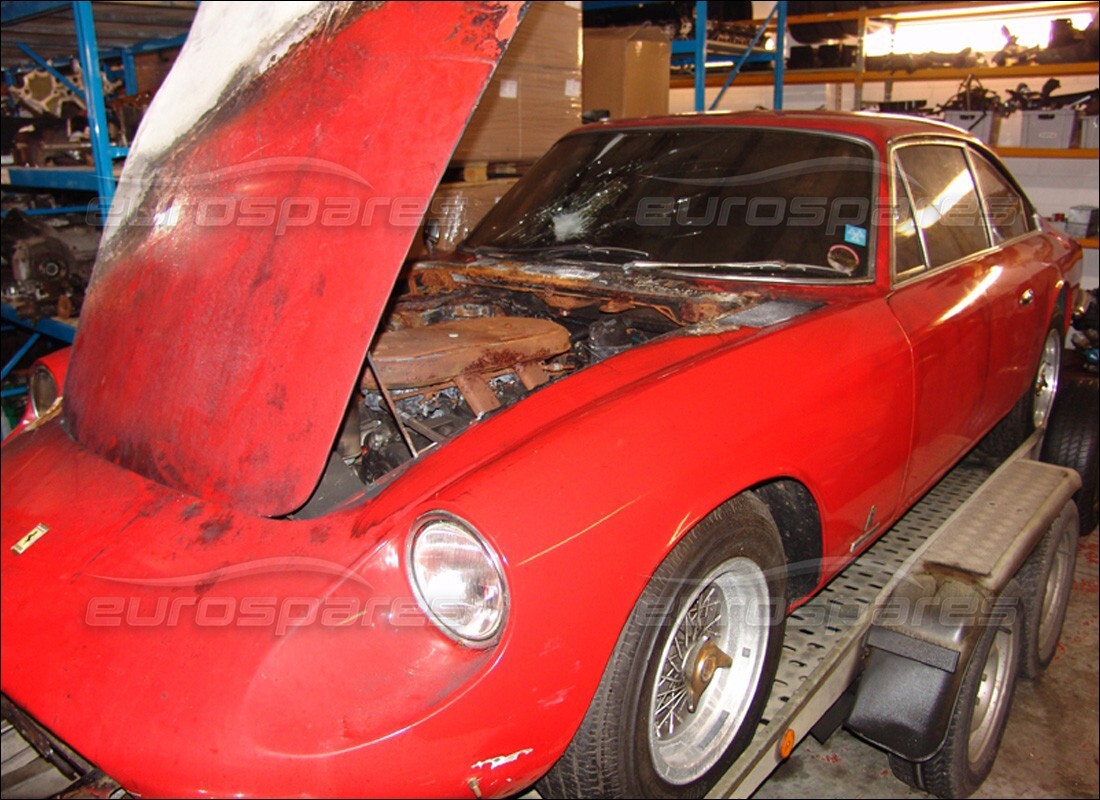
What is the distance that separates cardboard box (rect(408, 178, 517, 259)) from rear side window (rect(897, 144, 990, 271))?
1.80 metres

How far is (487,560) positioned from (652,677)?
1.56 ft

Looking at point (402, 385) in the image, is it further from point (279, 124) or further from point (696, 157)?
point (696, 157)

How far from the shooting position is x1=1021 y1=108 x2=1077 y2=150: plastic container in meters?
7.15

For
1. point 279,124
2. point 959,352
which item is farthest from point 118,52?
point 959,352

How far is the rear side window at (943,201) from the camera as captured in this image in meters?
2.87

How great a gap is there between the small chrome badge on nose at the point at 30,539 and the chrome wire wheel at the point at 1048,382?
4.28 metres

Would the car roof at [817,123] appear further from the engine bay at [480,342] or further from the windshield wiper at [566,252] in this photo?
the engine bay at [480,342]

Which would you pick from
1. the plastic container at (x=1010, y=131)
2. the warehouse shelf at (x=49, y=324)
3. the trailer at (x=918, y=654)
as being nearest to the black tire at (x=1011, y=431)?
the trailer at (x=918, y=654)

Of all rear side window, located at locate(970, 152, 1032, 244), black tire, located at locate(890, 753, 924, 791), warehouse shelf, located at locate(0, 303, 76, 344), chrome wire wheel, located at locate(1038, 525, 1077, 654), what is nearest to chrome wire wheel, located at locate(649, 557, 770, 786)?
black tire, located at locate(890, 753, 924, 791)

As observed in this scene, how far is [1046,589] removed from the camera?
316 centimetres

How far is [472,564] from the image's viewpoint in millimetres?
1496

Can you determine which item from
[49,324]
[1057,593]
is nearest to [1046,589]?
[1057,593]

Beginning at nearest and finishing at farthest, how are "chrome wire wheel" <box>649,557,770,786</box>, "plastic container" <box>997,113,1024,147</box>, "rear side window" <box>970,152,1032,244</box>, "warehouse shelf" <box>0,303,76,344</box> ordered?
1. "chrome wire wheel" <box>649,557,770,786</box>
2. "rear side window" <box>970,152,1032,244</box>
3. "warehouse shelf" <box>0,303,76,344</box>
4. "plastic container" <box>997,113,1024,147</box>

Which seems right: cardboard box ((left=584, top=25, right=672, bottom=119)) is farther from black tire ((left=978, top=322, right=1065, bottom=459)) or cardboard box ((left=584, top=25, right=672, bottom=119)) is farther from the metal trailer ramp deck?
the metal trailer ramp deck
